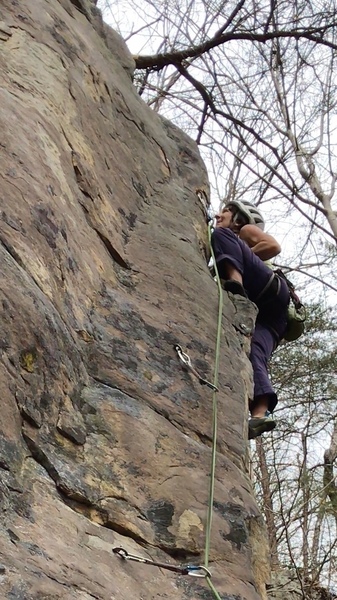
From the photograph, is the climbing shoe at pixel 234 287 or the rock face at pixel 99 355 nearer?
the rock face at pixel 99 355

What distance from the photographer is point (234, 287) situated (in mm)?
3986

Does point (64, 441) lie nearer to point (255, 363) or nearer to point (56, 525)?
point (56, 525)

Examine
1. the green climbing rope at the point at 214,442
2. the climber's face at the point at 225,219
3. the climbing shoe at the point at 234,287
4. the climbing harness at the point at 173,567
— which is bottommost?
the climbing harness at the point at 173,567

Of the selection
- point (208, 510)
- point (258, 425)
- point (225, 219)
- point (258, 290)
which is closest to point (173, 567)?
point (208, 510)

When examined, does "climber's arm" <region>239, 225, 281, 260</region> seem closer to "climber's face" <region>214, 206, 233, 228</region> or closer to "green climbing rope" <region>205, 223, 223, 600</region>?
"climber's face" <region>214, 206, 233, 228</region>

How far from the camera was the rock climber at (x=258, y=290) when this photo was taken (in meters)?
3.99

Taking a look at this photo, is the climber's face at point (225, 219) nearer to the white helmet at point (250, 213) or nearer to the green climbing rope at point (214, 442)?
the white helmet at point (250, 213)

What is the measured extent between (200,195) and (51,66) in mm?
1353

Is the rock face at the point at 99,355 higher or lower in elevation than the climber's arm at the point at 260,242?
lower

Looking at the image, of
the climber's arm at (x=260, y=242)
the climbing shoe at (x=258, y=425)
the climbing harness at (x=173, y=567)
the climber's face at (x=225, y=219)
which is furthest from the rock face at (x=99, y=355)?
the climber's face at (x=225, y=219)

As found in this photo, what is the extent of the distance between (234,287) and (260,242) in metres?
0.79

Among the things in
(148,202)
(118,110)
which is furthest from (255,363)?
(118,110)

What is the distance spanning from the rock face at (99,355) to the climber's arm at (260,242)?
2.08 ft

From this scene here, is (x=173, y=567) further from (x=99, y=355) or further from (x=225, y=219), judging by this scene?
(x=225, y=219)
